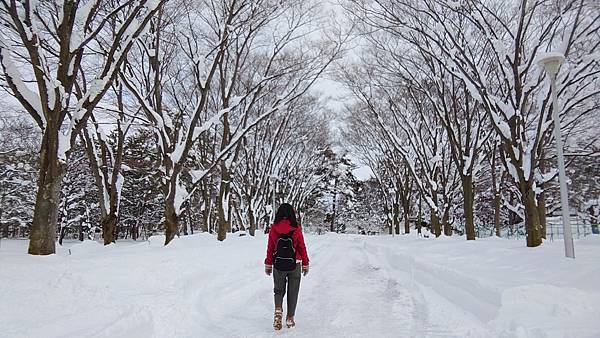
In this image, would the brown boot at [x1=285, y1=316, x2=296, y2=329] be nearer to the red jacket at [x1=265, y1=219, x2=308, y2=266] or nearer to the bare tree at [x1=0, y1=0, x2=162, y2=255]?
the red jacket at [x1=265, y1=219, x2=308, y2=266]

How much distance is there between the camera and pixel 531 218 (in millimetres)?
10086

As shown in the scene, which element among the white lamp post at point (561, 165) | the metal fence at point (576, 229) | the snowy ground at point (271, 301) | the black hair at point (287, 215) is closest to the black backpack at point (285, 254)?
the black hair at point (287, 215)

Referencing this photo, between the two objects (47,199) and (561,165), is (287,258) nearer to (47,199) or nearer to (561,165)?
(47,199)

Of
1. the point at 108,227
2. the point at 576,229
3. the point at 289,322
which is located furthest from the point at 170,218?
the point at 576,229

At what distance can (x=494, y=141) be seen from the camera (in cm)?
1858

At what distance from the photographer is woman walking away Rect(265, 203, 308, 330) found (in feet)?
17.3

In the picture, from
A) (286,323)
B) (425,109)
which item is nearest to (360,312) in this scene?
(286,323)

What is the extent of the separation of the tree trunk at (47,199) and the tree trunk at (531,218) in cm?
1002

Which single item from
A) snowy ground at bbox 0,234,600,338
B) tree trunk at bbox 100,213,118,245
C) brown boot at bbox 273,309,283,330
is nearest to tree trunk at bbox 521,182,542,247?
snowy ground at bbox 0,234,600,338

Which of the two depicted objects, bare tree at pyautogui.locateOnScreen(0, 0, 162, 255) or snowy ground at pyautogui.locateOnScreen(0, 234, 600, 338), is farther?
bare tree at pyautogui.locateOnScreen(0, 0, 162, 255)

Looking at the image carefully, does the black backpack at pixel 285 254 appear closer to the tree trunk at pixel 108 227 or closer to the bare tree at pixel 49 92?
the bare tree at pixel 49 92

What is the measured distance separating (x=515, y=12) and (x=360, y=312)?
9500 millimetres

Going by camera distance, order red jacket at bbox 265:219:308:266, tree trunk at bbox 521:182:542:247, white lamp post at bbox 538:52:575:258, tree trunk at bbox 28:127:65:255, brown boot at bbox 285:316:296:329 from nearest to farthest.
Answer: brown boot at bbox 285:316:296:329, red jacket at bbox 265:219:308:266, tree trunk at bbox 28:127:65:255, white lamp post at bbox 538:52:575:258, tree trunk at bbox 521:182:542:247

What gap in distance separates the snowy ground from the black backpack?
0.74 m
